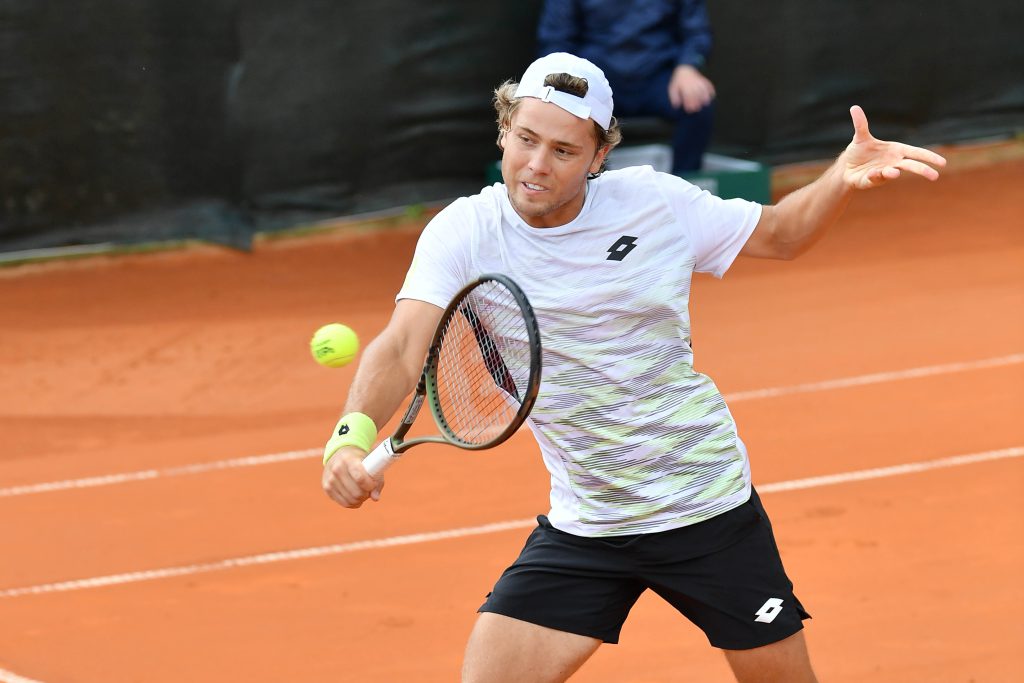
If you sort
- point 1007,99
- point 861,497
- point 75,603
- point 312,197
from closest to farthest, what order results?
point 75,603, point 861,497, point 312,197, point 1007,99

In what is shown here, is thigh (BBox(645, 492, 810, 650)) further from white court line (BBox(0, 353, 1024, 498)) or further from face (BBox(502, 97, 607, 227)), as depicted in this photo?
white court line (BBox(0, 353, 1024, 498))

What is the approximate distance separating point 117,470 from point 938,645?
12.1ft

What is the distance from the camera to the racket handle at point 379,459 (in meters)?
2.96

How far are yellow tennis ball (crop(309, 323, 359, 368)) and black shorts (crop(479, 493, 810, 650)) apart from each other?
1948 millimetres

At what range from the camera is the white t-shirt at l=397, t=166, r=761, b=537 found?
3.34 metres

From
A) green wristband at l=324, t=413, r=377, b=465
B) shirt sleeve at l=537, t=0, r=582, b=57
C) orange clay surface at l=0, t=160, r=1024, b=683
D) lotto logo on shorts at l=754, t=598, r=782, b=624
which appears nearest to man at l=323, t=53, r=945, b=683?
lotto logo on shorts at l=754, t=598, r=782, b=624

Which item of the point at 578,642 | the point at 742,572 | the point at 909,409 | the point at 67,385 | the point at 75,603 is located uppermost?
the point at 742,572

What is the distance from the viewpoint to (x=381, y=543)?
5.81 metres

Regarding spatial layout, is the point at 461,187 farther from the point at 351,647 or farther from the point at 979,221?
the point at 351,647

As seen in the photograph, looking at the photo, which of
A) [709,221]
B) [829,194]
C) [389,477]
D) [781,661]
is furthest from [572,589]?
[389,477]

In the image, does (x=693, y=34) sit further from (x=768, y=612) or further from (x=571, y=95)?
(x=768, y=612)

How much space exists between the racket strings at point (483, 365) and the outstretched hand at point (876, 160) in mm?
859

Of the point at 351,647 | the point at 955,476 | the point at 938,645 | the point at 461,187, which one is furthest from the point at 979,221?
the point at 351,647

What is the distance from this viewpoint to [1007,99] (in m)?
11.6
